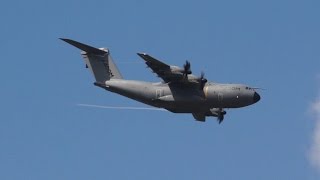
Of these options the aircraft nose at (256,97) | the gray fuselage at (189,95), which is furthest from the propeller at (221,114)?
the aircraft nose at (256,97)

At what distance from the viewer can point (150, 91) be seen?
2169 inches

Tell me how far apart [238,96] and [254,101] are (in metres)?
1.24

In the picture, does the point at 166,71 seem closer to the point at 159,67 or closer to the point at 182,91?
the point at 159,67

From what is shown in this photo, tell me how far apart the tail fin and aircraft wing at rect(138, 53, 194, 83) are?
477cm

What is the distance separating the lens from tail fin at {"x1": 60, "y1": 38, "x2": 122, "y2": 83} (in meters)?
58.1

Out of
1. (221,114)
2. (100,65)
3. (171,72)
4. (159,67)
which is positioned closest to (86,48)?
(100,65)

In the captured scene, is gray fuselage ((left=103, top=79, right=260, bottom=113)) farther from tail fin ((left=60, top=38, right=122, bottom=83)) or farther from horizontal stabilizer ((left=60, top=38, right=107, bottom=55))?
horizontal stabilizer ((left=60, top=38, right=107, bottom=55))

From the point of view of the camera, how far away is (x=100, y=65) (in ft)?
192

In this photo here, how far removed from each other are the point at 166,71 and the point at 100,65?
6.38 meters

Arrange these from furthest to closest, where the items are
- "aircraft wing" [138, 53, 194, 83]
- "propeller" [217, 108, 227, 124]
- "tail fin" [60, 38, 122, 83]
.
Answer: "tail fin" [60, 38, 122, 83]
"propeller" [217, 108, 227, 124]
"aircraft wing" [138, 53, 194, 83]

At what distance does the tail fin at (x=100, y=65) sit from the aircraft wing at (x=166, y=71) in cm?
477

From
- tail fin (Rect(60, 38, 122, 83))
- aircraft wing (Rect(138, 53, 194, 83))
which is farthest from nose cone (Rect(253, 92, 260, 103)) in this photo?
tail fin (Rect(60, 38, 122, 83))

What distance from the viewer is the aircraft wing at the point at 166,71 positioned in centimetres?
5342

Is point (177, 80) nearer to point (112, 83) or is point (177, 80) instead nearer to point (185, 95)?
point (185, 95)
